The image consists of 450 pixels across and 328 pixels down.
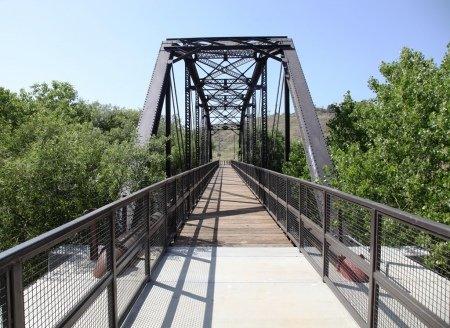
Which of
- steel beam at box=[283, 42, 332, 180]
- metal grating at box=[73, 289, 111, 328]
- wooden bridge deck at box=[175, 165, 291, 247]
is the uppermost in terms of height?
steel beam at box=[283, 42, 332, 180]

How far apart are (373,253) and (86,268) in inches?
85.4

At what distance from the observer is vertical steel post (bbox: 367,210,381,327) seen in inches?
135

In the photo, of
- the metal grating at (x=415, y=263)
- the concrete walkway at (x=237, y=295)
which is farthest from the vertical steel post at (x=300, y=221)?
the metal grating at (x=415, y=263)

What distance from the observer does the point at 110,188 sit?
825 cm

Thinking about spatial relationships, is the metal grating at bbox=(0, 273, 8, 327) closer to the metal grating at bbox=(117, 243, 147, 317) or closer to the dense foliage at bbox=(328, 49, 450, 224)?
the metal grating at bbox=(117, 243, 147, 317)

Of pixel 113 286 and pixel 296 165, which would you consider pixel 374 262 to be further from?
pixel 296 165

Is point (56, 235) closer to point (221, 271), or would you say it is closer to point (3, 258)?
point (3, 258)

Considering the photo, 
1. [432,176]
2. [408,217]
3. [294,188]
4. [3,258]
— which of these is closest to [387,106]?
[432,176]

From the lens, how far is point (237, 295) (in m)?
4.75

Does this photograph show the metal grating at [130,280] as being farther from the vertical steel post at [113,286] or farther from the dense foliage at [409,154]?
the dense foliage at [409,154]

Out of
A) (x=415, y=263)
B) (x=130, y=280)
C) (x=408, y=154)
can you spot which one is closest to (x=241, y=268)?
(x=130, y=280)

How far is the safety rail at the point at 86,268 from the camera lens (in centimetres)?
194

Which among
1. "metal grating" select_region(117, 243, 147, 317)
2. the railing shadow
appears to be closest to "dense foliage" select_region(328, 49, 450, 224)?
the railing shadow

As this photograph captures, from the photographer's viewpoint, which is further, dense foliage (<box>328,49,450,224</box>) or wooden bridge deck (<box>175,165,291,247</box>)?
wooden bridge deck (<box>175,165,291,247</box>)
